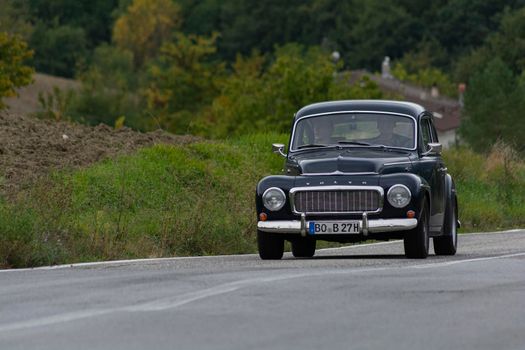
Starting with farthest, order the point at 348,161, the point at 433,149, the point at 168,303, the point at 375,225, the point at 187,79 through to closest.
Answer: the point at 187,79 → the point at 433,149 → the point at 348,161 → the point at 375,225 → the point at 168,303

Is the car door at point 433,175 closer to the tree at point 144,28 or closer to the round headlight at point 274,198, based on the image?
the round headlight at point 274,198

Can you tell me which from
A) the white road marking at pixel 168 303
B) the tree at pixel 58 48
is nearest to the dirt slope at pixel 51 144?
the white road marking at pixel 168 303

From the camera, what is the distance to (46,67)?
169 m

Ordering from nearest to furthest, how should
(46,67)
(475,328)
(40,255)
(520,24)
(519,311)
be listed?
1. (475,328)
2. (519,311)
3. (40,255)
4. (520,24)
5. (46,67)

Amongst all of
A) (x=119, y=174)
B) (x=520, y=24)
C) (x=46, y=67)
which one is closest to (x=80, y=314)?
(x=119, y=174)

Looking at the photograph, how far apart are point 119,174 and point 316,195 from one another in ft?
30.7

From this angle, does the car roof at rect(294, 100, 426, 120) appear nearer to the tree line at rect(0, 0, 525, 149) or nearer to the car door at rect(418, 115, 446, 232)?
the car door at rect(418, 115, 446, 232)

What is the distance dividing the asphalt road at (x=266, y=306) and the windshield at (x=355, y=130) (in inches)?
136

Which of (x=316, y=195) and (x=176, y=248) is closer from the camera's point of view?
(x=316, y=195)

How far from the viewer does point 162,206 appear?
25.3 m

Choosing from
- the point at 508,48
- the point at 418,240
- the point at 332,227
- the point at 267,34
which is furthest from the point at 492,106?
the point at 332,227

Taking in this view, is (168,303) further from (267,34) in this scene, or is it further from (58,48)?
(267,34)

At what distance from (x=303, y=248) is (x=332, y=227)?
6.28ft

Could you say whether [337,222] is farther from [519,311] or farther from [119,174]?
[119,174]
